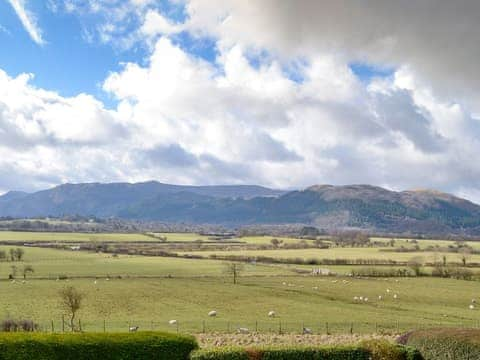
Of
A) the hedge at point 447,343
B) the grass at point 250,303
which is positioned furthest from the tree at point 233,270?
the hedge at point 447,343

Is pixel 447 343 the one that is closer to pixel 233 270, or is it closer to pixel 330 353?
pixel 330 353

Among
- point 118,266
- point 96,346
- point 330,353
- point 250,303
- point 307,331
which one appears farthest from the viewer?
point 118,266

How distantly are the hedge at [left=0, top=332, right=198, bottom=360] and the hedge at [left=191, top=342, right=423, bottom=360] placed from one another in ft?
5.84

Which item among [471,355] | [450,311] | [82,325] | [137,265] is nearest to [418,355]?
[471,355]

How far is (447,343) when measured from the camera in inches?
1426

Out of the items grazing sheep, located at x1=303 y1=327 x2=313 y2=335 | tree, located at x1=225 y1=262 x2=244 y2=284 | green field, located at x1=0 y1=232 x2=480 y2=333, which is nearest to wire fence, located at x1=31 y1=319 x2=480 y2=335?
grazing sheep, located at x1=303 y1=327 x2=313 y2=335

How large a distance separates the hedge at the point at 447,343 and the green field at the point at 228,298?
1821 cm

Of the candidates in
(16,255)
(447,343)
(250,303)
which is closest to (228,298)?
(250,303)

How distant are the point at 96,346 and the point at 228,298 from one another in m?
50.4

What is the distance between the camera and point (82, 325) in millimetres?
57250

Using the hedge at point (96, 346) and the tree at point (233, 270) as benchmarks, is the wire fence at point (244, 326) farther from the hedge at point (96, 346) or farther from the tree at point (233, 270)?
the tree at point (233, 270)

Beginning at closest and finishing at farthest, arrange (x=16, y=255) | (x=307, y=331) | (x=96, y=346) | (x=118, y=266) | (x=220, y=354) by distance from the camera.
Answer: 1. (x=96, y=346)
2. (x=220, y=354)
3. (x=307, y=331)
4. (x=118, y=266)
5. (x=16, y=255)

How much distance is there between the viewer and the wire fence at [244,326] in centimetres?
5375

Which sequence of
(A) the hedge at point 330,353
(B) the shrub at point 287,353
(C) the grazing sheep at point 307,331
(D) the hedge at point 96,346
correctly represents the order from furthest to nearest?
(C) the grazing sheep at point 307,331 < (A) the hedge at point 330,353 < (B) the shrub at point 287,353 < (D) the hedge at point 96,346
